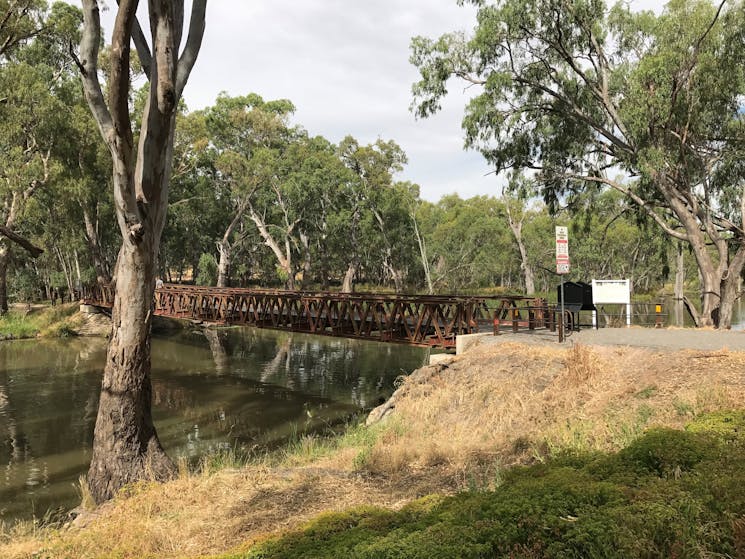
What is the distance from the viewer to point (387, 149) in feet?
152

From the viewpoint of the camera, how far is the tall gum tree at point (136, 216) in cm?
740

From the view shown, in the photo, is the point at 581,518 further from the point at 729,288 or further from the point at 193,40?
the point at 729,288

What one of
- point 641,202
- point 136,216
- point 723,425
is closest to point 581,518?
point 723,425

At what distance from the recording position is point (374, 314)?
1584cm

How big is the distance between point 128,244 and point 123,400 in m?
2.56

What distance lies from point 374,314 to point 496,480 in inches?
418

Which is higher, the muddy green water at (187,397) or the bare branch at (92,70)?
the bare branch at (92,70)

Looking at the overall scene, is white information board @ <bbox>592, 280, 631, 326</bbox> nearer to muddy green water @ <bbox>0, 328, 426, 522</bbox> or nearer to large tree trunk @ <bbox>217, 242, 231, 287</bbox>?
muddy green water @ <bbox>0, 328, 426, 522</bbox>

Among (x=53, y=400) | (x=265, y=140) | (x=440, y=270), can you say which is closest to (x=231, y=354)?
(x=53, y=400)

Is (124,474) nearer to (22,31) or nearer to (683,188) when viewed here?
(683,188)

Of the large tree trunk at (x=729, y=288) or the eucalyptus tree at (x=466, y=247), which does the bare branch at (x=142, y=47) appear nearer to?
the large tree trunk at (x=729, y=288)

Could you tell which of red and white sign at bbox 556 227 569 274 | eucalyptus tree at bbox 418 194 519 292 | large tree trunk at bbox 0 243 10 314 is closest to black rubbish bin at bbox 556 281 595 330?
red and white sign at bbox 556 227 569 274

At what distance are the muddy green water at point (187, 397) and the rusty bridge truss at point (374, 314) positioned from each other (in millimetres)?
2227

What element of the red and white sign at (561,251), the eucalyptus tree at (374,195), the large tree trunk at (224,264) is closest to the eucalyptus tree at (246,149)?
the large tree trunk at (224,264)
